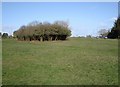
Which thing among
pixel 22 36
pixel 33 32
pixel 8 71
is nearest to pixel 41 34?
pixel 33 32

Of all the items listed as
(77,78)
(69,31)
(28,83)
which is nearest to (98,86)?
(77,78)

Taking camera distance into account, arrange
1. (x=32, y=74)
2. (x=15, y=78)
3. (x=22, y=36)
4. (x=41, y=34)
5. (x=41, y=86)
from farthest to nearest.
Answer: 1. (x=22, y=36)
2. (x=41, y=34)
3. (x=32, y=74)
4. (x=15, y=78)
5. (x=41, y=86)

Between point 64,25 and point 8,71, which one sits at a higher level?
point 64,25

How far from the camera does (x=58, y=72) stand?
11.1 meters

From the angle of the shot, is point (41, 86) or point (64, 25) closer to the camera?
point (41, 86)

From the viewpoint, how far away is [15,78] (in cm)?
977

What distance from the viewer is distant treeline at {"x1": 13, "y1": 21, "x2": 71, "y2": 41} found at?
64.8 m

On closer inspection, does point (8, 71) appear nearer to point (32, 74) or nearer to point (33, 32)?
point (32, 74)

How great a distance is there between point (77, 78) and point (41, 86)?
211cm

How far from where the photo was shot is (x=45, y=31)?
6531cm

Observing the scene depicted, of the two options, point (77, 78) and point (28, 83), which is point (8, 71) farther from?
point (77, 78)

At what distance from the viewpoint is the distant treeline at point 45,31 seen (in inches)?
2552

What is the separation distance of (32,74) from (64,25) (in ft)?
197

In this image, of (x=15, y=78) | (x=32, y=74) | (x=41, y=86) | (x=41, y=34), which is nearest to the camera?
(x=41, y=86)
